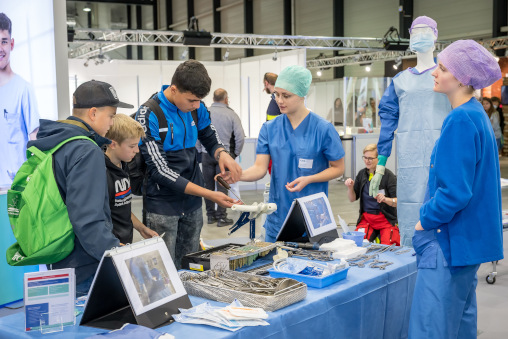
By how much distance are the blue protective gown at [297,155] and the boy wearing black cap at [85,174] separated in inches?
43.4

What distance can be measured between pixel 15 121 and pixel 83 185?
2199mm

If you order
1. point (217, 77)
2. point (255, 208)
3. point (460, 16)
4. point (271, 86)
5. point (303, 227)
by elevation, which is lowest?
point (303, 227)

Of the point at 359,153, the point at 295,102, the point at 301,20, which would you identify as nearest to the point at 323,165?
the point at 295,102

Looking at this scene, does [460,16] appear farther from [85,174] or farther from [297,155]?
[85,174]

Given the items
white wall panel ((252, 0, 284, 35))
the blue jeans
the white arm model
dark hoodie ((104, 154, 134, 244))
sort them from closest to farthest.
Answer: dark hoodie ((104, 154, 134, 244)) < the white arm model < the blue jeans < white wall panel ((252, 0, 284, 35))

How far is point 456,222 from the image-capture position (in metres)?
2.04

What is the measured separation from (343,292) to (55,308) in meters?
1.00

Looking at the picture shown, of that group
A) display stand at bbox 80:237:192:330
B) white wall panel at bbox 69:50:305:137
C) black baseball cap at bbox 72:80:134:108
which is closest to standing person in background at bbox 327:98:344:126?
white wall panel at bbox 69:50:305:137

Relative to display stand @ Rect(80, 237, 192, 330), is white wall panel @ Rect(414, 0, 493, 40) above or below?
above

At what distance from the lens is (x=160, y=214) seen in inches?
108

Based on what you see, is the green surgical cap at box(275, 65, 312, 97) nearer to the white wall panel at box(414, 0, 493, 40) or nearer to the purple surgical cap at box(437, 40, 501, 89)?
the purple surgical cap at box(437, 40, 501, 89)

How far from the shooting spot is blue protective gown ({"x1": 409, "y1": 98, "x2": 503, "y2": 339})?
1959mm

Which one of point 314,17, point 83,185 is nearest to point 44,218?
point 83,185

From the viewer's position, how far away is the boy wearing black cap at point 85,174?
1835 millimetres
